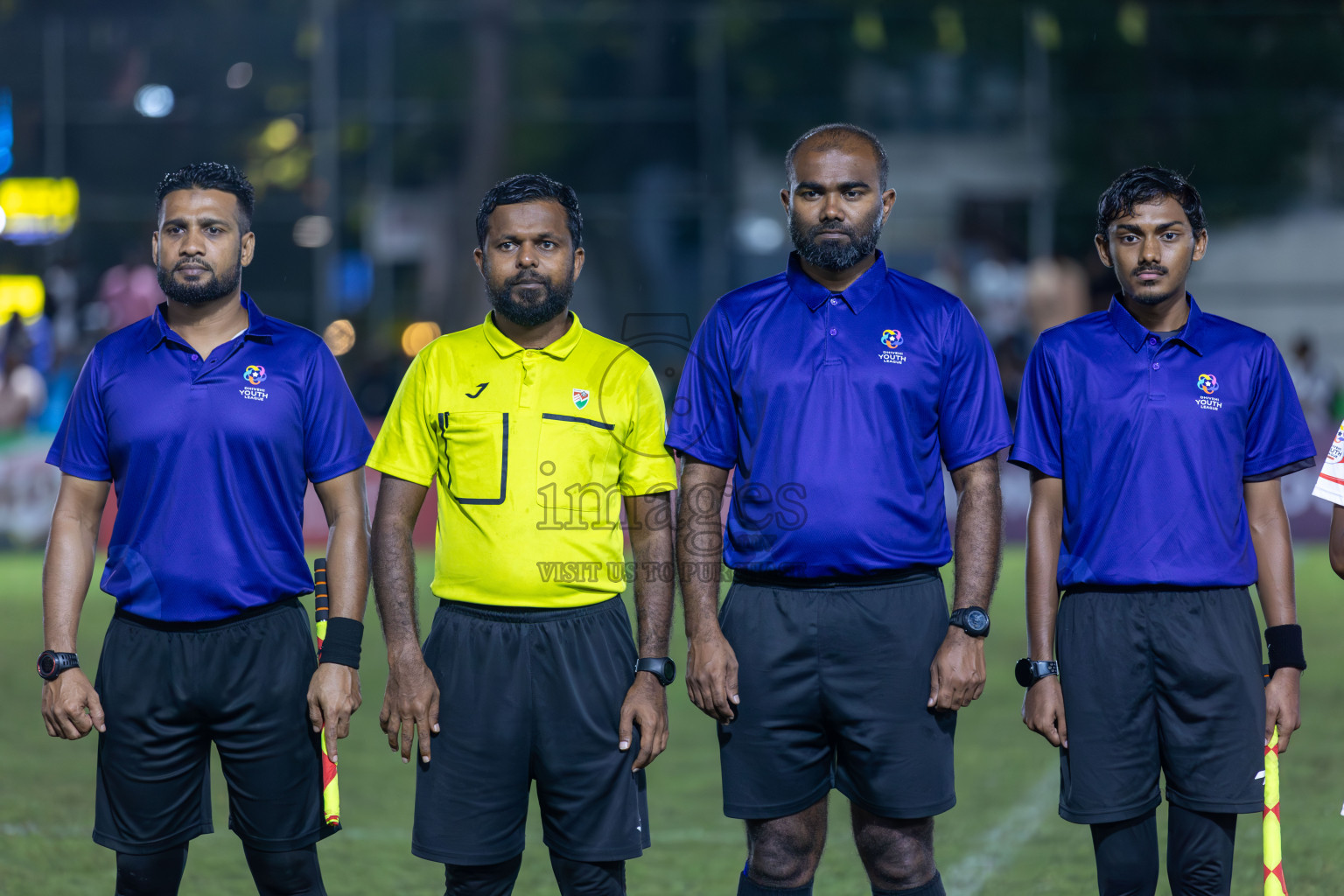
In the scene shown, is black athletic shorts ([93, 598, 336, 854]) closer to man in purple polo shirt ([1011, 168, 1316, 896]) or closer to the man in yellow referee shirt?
the man in yellow referee shirt

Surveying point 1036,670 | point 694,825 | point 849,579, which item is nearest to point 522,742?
point 849,579

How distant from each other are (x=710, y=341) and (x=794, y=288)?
28 centimetres

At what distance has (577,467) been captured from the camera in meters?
4.12

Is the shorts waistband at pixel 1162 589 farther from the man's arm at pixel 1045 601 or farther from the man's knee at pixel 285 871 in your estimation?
the man's knee at pixel 285 871

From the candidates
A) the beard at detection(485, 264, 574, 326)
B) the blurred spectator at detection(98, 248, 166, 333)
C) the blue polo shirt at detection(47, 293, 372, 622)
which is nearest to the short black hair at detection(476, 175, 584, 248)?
the beard at detection(485, 264, 574, 326)

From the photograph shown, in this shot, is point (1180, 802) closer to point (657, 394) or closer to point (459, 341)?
point (657, 394)

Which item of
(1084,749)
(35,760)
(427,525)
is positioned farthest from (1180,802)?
(427,525)

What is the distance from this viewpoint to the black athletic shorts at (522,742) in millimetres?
4090

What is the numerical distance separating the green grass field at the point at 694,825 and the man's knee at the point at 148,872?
5.08ft

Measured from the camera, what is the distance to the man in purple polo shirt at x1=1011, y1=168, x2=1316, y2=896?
4.15m

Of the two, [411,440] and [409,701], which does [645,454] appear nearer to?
[411,440]

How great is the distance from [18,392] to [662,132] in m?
9.63

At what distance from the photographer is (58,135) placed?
842 inches

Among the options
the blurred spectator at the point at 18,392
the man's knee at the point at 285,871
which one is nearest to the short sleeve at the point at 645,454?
the man's knee at the point at 285,871
